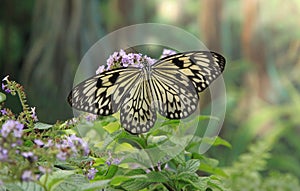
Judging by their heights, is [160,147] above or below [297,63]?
below

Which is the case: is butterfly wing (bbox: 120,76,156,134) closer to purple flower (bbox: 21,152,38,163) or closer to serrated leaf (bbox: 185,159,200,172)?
serrated leaf (bbox: 185,159,200,172)

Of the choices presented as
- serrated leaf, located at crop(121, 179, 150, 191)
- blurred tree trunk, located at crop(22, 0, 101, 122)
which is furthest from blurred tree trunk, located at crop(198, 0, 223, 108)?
serrated leaf, located at crop(121, 179, 150, 191)

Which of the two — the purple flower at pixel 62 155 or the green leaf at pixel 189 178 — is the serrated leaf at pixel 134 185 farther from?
the purple flower at pixel 62 155

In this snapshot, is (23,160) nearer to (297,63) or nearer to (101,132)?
(101,132)

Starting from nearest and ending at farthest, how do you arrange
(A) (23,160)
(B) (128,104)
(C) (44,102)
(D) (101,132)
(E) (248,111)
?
(A) (23,160) < (B) (128,104) < (D) (101,132) < (C) (44,102) < (E) (248,111)

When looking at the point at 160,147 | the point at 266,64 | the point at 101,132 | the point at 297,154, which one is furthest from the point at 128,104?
the point at 266,64

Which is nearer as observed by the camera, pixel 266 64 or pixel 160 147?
pixel 160 147

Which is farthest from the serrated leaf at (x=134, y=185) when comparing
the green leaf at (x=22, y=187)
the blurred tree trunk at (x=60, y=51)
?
the blurred tree trunk at (x=60, y=51)
